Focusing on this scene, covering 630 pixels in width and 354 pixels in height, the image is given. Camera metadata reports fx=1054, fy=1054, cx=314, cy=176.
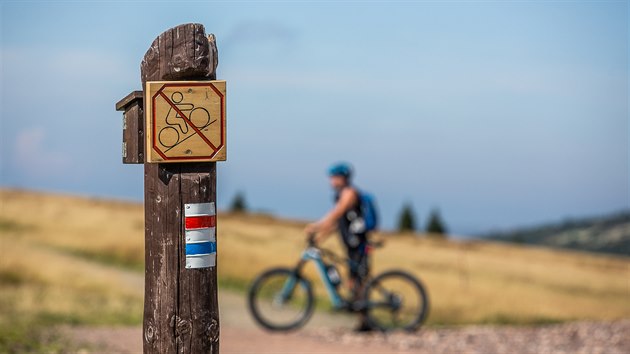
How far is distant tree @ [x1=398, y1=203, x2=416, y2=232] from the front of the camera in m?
69.6

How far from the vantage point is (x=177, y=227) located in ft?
21.1

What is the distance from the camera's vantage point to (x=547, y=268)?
38.0 metres

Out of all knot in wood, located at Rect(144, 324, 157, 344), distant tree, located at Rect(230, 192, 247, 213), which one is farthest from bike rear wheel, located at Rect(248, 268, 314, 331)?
distant tree, located at Rect(230, 192, 247, 213)

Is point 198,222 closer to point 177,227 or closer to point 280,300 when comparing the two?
point 177,227

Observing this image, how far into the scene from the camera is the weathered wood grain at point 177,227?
6.43 meters

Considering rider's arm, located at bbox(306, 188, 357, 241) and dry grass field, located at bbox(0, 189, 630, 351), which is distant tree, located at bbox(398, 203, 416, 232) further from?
rider's arm, located at bbox(306, 188, 357, 241)

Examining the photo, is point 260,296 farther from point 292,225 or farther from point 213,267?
point 292,225

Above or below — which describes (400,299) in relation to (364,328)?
above

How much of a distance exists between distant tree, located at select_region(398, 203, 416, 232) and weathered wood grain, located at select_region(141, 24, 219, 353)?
63.4 m

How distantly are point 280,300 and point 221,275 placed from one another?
933cm

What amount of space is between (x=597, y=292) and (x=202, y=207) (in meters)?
26.6

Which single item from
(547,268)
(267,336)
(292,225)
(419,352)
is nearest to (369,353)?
(419,352)

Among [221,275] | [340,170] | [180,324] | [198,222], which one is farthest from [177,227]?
[221,275]

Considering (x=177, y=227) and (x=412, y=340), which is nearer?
(x=177, y=227)
